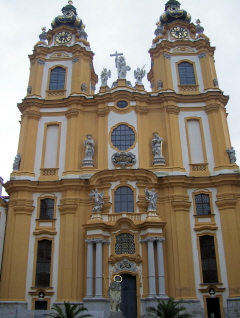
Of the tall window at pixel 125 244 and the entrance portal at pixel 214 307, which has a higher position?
the tall window at pixel 125 244

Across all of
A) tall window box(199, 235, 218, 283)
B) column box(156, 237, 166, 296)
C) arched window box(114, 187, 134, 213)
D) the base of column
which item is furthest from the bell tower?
the base of column

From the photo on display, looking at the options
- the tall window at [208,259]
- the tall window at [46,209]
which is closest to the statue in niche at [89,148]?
the tall window at [46,209]

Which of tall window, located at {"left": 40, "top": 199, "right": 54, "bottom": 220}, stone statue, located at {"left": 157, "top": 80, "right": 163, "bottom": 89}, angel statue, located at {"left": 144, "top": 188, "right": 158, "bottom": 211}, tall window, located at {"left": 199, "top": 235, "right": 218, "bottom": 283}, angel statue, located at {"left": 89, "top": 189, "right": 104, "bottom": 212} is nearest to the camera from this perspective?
tall window, located at {"left": 199, "top": 235, "right": 218, "bottom": 283}

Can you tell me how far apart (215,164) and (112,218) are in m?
7.16

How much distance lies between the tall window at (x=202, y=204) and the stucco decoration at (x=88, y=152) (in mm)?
6762

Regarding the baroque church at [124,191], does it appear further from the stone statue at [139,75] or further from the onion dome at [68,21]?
the onion dome at [68,21]

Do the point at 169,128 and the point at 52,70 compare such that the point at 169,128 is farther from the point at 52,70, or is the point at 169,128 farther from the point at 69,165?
the point at 52,70

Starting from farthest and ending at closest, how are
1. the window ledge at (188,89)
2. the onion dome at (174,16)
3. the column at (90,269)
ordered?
1. the onion dome at (174,16)
2. the window ledge at (188,89)
3. the column at (90,269)

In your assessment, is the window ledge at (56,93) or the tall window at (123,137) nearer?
the tall window at (123,137)

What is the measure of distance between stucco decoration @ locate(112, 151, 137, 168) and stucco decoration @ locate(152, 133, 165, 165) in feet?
4.28

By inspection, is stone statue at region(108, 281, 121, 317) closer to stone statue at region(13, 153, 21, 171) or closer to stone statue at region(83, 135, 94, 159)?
stone statue at region(83, 135, 94, 159)

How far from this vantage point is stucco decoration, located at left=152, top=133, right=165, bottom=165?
22141mm

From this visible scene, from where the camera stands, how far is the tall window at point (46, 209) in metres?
21.1

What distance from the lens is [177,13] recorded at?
95.0ft
